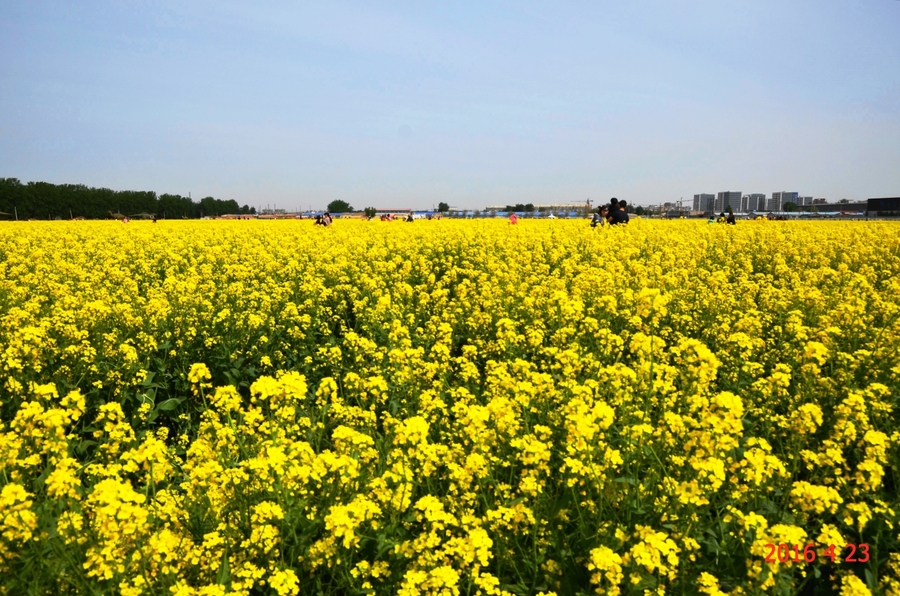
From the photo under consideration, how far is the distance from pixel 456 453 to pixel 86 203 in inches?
3330

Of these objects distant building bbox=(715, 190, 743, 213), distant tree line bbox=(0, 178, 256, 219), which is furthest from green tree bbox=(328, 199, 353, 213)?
distant building bbox=(715, 190, 743, 213)

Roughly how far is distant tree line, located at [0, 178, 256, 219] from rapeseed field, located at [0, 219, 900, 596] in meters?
63.0

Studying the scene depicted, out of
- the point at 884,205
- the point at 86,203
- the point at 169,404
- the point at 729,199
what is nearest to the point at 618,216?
the point at 169,404

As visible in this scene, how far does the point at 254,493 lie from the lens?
2820mm

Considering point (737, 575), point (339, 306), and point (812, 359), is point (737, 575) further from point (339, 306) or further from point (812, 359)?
point (339, 306)

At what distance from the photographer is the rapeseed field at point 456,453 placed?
2400 millimetres

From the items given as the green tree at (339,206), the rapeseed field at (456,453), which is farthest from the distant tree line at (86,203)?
the rapeseed field at (456,453)

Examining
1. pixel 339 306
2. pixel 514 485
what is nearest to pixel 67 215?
pixel 339 306

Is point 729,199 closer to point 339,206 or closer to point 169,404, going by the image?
point 339,206

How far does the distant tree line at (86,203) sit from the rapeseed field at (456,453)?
207ft

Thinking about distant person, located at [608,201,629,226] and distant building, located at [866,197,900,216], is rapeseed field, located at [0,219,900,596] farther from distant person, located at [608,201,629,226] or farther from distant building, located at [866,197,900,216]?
distant building, located at [866,197,900,216]

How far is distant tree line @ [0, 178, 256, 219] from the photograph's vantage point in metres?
64.3

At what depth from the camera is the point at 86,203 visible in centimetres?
7225

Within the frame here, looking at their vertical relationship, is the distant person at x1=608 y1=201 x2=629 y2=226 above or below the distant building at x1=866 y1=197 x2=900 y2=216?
below
